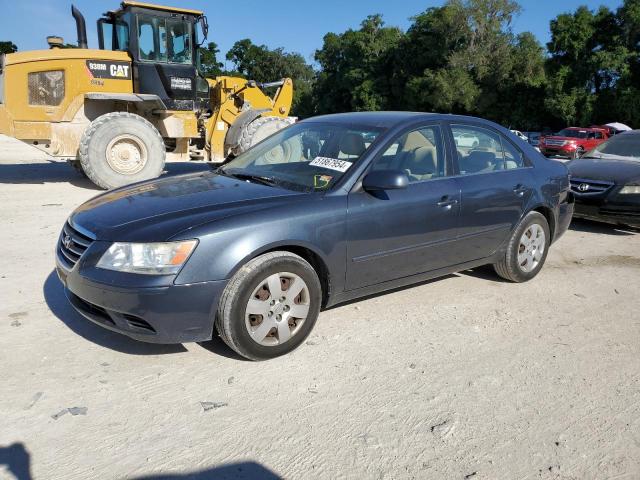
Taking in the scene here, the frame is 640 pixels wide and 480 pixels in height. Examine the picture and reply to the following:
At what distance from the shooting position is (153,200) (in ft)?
12.2

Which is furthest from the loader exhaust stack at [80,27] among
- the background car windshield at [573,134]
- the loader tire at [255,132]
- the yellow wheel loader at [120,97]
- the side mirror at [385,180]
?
the background car windshield at [573,134]

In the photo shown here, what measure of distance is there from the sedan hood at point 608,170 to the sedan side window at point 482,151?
3.05m

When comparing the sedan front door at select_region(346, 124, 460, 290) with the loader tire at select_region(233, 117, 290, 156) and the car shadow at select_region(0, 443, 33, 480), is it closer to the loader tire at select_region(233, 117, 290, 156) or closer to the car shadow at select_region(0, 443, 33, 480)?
the car shadow at select_region(0, 443, 33, 480)

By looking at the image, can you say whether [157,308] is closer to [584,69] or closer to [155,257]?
[155,257]

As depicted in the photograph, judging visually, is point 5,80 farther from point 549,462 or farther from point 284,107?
point 549,462

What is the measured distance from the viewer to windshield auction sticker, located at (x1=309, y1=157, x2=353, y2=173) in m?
3.97

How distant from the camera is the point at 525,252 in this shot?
513 cm

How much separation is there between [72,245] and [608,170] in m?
7.04

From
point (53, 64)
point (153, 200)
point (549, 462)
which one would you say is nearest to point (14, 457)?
point (153, 200)

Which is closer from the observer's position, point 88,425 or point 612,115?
point 88,425

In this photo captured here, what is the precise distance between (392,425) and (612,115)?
42633 millimetres

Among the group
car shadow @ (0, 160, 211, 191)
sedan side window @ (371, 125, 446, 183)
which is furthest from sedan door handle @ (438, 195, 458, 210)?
car shadow @ (0, 160, 211, 191)

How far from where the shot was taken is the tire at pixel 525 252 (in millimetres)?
4984

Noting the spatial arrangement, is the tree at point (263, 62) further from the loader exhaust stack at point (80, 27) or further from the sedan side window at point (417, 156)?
the sedan side window at point (417, 156)
